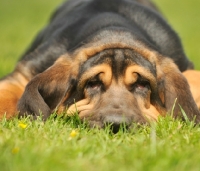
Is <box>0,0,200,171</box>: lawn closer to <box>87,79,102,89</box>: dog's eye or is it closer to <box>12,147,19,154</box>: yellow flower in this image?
<box>12,147,19,154</box>: yellow flower

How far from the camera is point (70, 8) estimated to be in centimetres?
764

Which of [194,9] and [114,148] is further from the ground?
[114,148]

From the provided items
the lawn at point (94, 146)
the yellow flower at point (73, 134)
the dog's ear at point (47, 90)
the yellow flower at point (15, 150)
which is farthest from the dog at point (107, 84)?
the yellow flower at point (15, 150)

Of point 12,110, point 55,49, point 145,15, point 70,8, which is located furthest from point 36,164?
point 70,8

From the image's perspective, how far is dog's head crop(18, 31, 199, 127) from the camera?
16.1 feet

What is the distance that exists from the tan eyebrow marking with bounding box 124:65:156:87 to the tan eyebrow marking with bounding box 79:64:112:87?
0.16 metres

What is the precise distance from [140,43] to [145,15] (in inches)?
50.9

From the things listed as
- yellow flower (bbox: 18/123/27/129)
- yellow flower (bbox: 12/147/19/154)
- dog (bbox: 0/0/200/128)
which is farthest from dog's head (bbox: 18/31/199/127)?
yellow flower (bbox: 12/147/19/154)

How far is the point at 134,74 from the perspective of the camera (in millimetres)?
5004

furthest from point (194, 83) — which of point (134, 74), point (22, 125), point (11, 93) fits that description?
point (22, 125)

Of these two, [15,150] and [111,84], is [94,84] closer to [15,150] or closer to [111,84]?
[111,84]

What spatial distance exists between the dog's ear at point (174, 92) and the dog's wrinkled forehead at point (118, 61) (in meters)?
0.17

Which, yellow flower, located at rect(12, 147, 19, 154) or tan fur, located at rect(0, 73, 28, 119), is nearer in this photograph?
yellow flower, located at rect(12, 147, 19, 154)

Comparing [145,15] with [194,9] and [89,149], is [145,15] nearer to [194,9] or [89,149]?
[89,149]
